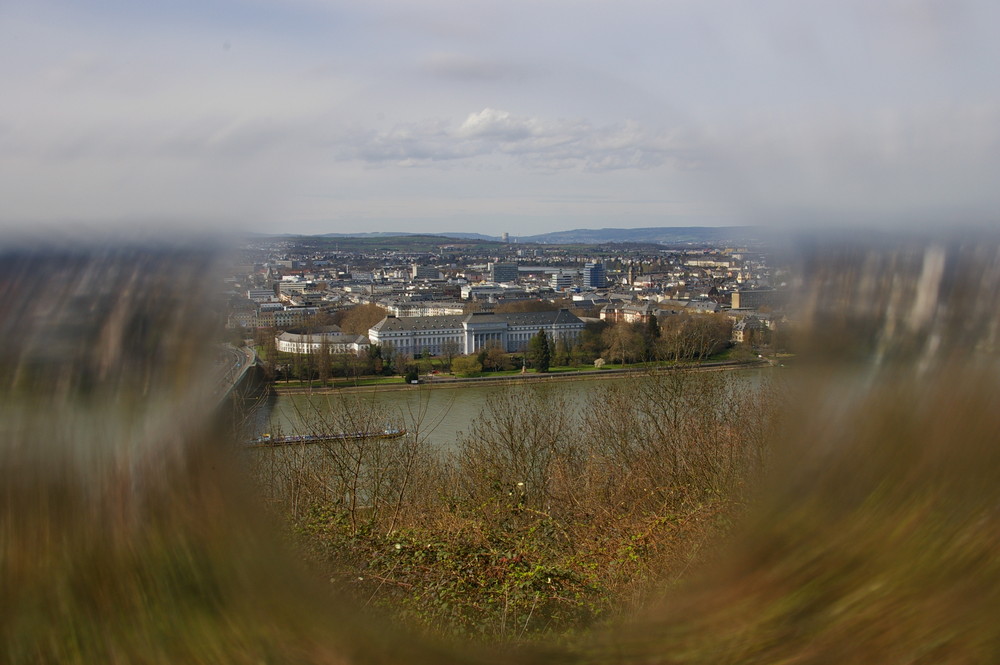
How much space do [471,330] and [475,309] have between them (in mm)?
8363

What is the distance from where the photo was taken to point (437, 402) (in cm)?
1612

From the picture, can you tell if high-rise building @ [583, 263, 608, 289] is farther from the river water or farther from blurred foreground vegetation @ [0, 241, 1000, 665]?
blurred foreground vegetation @ [0, 241, 1000, 665]

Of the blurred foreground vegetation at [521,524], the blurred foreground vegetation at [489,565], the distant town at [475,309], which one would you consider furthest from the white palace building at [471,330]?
the blurred foreground vegetation at [489,565]

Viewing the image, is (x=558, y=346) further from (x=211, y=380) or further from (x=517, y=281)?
(x=517, y=281)

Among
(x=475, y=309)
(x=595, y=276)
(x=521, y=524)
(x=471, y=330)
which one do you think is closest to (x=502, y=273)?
(x=595, y=276)

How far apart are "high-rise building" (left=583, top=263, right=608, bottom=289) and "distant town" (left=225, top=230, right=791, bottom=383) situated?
0.33 feet

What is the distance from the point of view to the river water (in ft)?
33.0

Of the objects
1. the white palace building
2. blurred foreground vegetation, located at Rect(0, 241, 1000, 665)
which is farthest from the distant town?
blurred foreground vegetation, located at Rect(0, 241, 1000, 665)

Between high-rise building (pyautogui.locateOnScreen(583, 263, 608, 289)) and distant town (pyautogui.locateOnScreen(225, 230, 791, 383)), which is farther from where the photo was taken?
high-rise building (pyautogui.locateOnScreen(583, 263, 608, 289))

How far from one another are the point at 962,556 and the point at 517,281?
53741 millimetres

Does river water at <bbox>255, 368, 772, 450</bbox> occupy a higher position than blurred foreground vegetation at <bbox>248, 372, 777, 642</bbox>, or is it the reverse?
blurred foreground vegetation at <bbox>248, 372, 777, 642</bbox>

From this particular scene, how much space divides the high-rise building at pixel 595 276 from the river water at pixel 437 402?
37901mm

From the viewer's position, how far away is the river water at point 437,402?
10.1m

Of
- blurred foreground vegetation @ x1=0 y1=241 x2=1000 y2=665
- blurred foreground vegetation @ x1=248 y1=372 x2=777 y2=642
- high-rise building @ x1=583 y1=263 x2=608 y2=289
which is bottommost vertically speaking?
high-rise building @ x1=583 y1=263 x2=608 y2=289
